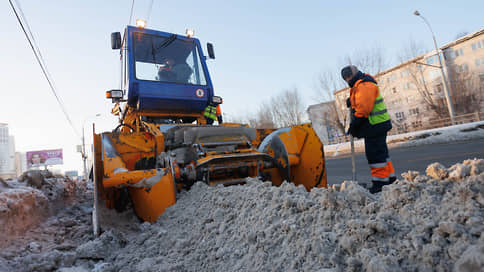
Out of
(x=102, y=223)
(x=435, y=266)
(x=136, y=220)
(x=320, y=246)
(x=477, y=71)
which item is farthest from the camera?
(x=477, y=71)

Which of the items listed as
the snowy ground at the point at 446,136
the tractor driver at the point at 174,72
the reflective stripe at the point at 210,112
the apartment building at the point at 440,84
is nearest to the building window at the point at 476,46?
the apartment building at the point at 440,84

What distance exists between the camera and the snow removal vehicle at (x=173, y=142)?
123 inches

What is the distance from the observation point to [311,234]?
5.43 ft

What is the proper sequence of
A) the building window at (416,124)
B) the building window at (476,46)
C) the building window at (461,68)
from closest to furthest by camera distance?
the building window at (476,46) < the building window at (461,68) < the building window at (416,124)

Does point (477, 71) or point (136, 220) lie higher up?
point (477, 71)

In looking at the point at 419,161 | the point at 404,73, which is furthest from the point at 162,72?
the point at 404,73

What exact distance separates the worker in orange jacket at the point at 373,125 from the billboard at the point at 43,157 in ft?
217

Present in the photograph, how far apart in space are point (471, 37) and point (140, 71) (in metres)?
38.4

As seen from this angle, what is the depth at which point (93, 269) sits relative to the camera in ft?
7.18

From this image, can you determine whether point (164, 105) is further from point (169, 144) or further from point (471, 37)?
point (471, 37)

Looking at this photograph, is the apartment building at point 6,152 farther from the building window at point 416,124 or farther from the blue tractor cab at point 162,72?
the building window at point 416,124

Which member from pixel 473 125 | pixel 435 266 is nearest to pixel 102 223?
pixel 435 266

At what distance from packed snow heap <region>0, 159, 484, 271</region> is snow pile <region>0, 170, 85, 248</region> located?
2.48 feet

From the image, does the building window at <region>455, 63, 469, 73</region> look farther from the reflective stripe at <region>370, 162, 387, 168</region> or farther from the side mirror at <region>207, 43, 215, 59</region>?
the reflective stripe at <region>370, 162, 387, 168</region>
